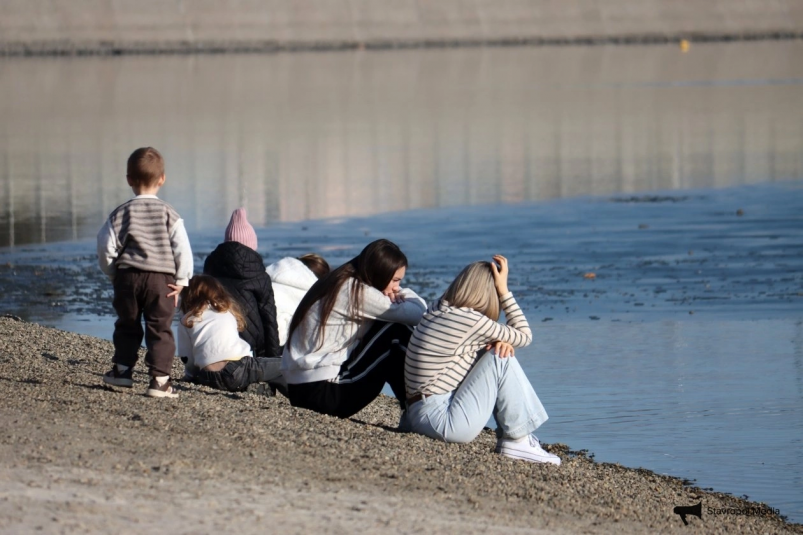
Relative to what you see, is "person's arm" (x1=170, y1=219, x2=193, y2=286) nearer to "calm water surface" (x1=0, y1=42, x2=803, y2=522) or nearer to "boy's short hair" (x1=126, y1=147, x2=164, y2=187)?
"boy's short hair" (x1=126, y1=147, x2=164, y2=187)

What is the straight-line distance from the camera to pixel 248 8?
2931 inches

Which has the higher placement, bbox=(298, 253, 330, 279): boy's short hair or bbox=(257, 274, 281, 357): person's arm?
bbox=(298, 253, 330, 279): boy's short hair

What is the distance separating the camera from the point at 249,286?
7930 mm

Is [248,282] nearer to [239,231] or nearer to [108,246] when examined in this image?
[239,231]

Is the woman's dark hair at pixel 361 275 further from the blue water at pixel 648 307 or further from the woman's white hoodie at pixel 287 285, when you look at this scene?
the blue water at pixel 648 307

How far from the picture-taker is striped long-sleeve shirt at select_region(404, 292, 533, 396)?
6.76 m

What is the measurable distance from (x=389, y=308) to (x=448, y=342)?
44 centimetres

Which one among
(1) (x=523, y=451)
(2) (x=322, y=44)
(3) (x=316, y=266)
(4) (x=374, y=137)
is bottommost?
(1) (x=523, y=451)

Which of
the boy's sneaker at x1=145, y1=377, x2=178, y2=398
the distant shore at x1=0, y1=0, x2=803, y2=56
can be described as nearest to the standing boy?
the boy's sneaker at x1=145, y1=377, x2=178, y2=398

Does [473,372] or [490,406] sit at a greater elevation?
[473,372]

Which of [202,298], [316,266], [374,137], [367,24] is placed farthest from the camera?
[367,24]

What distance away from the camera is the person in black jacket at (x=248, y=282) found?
26.0 ft

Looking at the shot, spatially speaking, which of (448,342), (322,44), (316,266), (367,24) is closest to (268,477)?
(448,342)

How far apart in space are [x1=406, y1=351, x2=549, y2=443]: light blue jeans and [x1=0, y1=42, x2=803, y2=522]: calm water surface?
90cm
